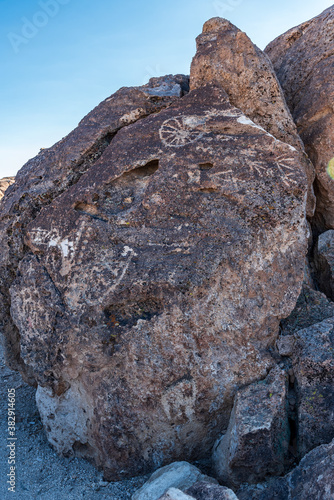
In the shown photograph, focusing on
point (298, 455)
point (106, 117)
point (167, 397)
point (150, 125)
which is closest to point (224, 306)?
point (167, 397)

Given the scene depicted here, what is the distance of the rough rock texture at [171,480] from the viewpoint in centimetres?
333

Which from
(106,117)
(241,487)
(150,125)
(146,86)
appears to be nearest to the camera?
(241,487)

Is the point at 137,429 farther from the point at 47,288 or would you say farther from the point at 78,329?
the point at 47,288

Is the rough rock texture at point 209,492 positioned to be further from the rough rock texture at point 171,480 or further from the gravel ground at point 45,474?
the gravel ground at point 45,474

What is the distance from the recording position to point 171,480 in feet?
11.2

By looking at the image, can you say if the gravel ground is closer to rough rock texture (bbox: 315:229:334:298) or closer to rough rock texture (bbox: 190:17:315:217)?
rough rock texture (bbox: 315:229:334:298)

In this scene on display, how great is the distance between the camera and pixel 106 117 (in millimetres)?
5531

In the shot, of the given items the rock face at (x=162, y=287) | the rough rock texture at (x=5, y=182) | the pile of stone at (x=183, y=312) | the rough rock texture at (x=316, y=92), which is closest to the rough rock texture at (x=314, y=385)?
the pile of stone at (x=183, y=312)

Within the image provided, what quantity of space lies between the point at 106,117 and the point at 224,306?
3246 mm

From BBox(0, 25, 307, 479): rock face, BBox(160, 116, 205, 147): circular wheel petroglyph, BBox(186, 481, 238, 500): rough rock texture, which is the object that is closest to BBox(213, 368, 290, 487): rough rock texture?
BBox(0, 25, 307, 479): rock face

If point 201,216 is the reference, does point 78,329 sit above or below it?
below

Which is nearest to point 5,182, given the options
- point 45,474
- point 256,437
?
point 45,474

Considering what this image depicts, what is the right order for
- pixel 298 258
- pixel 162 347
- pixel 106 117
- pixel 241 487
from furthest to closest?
pixel 106 117
pixel 298 258
pixel 162 347
pixel 241 487

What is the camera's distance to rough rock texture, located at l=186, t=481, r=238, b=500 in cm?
285
